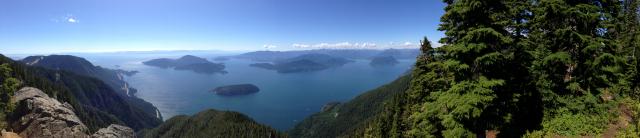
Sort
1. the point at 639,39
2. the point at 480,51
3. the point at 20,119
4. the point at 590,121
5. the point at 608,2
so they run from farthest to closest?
the point at 20,119 → the point at 639,39 → the point at 608,2 → the point at 590,121 → the point at 480,51

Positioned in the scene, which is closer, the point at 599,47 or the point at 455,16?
the point at 455,16

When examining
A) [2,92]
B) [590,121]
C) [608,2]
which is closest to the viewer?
[590,121]

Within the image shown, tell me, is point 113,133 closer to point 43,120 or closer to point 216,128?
point 43,120

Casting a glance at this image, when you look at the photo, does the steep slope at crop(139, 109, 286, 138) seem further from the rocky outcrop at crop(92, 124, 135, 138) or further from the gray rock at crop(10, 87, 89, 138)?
the gray rock at crop(10, 87, 89, 138)

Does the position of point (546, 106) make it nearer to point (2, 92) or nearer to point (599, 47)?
point (599, 47)

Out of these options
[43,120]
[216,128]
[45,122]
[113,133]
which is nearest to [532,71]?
[113,133]

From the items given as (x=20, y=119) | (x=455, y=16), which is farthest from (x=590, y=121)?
(x=20, y=119)
